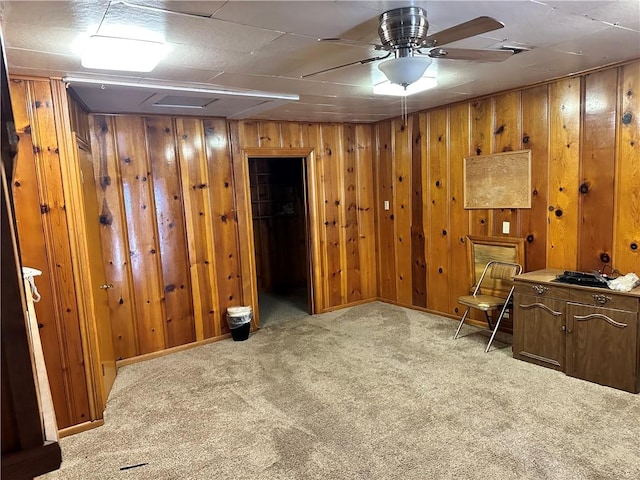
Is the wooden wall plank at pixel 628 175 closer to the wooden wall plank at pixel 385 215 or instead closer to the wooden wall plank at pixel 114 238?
the wooden wall plank at pixel 385 215

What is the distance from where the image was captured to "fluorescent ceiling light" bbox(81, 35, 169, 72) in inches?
86.2

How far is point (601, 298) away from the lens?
2982 mm

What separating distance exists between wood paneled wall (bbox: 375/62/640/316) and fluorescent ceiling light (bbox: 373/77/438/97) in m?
0.89

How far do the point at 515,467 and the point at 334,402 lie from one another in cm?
120

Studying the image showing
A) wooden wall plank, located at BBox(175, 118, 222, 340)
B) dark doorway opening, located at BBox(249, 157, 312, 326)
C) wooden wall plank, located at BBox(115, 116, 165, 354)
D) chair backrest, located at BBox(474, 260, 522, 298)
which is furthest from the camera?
dark doorway opening, located at BBox(249, 157, 312, 326)

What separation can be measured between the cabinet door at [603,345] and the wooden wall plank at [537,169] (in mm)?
807

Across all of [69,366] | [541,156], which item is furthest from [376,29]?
[69,366]

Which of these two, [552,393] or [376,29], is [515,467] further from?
[376,29]

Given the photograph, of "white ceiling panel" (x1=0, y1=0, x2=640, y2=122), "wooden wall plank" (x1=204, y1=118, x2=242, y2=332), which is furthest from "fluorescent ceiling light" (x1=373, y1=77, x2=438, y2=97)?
"wooden wall plank" (x1=204, y1=118, x2=242, y2=332)

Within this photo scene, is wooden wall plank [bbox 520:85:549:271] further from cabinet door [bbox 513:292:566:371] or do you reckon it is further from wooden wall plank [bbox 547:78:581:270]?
cabinet door [bbox 513:292:566:371]

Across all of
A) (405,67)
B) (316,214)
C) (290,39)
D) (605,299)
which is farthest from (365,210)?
(405,67)

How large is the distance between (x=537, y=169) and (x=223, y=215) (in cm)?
297

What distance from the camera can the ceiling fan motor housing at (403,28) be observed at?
1980mm

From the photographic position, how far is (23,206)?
105 inches
